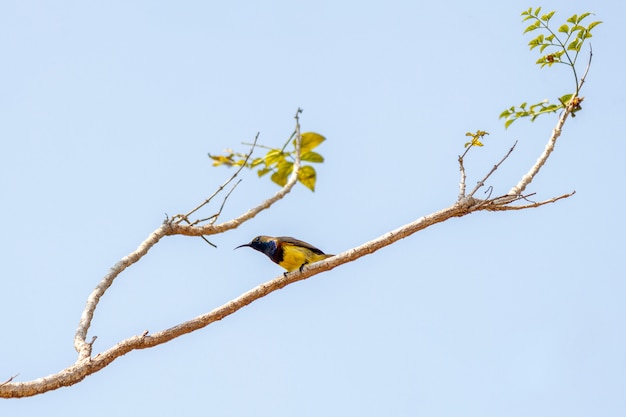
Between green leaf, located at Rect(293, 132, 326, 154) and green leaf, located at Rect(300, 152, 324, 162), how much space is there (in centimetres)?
5

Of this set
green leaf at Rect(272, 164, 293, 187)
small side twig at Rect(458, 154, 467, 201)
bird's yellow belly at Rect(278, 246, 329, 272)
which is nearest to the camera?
green leaf at Rect(272, 164, 293, 187)

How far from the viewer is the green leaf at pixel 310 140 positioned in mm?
5641

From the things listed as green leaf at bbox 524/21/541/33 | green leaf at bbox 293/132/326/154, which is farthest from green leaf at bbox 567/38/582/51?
green leaf at bbox 293/132/326/154

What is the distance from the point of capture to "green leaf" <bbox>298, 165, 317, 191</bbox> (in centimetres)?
593

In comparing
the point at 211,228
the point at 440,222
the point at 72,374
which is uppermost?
the point at 211,228

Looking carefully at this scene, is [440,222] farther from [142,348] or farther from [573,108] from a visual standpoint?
[142,348]

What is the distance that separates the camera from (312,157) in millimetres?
5746

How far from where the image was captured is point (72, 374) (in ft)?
18.6

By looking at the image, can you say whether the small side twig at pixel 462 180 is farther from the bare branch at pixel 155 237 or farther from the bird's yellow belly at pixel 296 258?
the bird's yellow belly at pixel 296 258

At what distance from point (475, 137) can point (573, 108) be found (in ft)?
3.24

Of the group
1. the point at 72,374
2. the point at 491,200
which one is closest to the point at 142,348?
the point at 72,374

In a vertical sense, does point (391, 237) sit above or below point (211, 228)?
below

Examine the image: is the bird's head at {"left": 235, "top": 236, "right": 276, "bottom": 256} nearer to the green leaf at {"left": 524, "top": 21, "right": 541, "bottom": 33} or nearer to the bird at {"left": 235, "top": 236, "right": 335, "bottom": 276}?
the bird at {"left": 235, "top": 236, "right": 335, "bottom": 276}

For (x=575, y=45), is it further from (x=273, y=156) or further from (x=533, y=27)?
(x=273, y=156)
